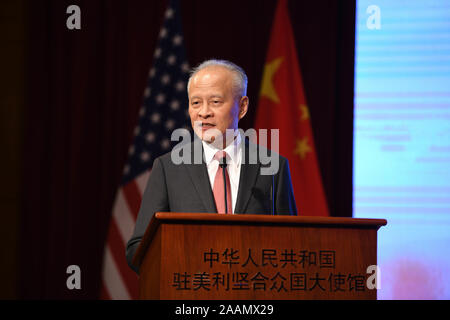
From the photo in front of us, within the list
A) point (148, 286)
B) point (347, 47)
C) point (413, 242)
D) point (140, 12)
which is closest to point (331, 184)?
point (413, 242)

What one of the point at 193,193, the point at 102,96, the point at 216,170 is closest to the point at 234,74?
the point at 216,170

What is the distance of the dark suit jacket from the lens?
2354 millimetres

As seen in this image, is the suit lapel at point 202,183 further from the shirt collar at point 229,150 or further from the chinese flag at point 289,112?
the chinese flag at point 289,112

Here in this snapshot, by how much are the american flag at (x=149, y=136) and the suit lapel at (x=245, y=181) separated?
2.12 meters

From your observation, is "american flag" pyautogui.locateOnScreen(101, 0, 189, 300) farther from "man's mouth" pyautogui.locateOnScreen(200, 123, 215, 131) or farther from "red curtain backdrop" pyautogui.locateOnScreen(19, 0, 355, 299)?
"man's mouth" pyautogui.locateOnScreen(200, 123, 215, 131)

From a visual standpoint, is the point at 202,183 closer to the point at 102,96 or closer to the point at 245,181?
the point at 245,181

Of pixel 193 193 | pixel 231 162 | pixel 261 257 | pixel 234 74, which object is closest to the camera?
pixel 261 257

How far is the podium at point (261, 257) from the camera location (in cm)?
167

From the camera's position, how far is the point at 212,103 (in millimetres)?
2562

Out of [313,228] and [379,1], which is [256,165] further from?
[379,1]

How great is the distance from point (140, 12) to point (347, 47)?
5.41 feet

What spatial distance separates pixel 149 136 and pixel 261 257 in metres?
3.01

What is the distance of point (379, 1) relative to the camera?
→ 15.5 feet

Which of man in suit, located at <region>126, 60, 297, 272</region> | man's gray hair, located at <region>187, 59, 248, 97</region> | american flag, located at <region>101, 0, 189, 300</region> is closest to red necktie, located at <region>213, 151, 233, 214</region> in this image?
man in suit, located at <region>126, 60, 297, 272</region>
